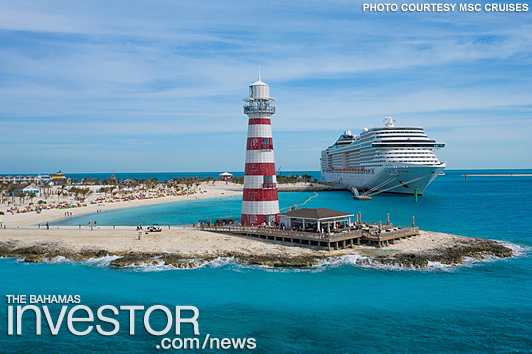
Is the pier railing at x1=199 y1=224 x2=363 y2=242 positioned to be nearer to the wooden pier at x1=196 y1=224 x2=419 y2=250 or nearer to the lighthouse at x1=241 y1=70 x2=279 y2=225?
the wooden pier at x1=196 y1=224 x2=419 y2=250

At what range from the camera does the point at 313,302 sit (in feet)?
69.0

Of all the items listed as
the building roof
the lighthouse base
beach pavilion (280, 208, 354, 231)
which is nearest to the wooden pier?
the lighthouse base

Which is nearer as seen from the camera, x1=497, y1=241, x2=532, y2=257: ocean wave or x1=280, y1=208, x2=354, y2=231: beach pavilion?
x1=497, y1=241, x2=532, y2=257: ocean wave

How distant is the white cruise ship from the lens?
3285 inches

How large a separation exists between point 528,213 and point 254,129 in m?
47.0

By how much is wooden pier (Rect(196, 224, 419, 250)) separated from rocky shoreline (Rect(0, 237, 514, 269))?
55.9 inches

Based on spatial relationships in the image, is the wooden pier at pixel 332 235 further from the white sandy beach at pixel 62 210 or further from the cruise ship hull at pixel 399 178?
the cruise ship hull at pixel 399 178

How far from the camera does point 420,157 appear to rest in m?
83.2

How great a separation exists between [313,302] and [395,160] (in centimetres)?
7038

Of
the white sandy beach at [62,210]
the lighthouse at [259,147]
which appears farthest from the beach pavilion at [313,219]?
the white sandy beach at [62,210]

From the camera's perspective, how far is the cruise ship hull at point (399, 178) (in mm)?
82938

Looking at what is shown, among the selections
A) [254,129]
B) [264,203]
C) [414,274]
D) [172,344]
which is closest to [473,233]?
[414,274]

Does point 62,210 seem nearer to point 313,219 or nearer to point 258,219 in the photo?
point 258,219

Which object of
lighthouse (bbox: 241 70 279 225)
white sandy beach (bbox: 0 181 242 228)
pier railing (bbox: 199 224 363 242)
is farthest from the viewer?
white sandy beach (bbox: 0 181 242 228)
